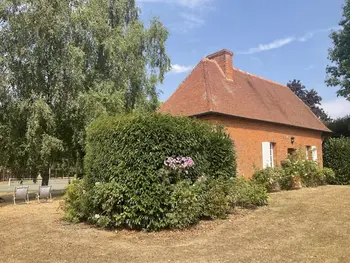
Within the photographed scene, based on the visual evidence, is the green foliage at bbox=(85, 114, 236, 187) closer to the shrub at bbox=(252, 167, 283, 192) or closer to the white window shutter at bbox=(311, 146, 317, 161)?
the shrub at bbox=(252, 167, 283, 192)

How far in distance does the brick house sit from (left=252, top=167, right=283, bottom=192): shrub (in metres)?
0.52

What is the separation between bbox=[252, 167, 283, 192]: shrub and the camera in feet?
47.7

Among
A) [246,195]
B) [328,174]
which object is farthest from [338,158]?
[246,195]

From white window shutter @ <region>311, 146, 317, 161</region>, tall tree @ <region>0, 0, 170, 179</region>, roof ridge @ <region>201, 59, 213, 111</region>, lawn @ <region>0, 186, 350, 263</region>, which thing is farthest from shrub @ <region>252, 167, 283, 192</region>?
tall tree @ <region>0, 0, 170, 179</region>

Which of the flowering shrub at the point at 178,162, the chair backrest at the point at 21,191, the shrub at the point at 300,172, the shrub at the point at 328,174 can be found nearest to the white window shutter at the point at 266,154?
the shrub at the point at 300,172

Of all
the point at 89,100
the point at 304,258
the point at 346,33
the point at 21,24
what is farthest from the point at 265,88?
the point at 304,258

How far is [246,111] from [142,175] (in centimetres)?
1002

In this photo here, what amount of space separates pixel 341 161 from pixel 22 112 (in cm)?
1865

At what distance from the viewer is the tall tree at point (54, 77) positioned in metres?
15.4

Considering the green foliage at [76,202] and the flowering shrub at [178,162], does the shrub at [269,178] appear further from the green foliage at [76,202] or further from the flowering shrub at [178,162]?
the green foliage at [76,202]

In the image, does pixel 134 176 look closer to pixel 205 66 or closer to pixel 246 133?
pixel 246 133

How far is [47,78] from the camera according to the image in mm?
16516

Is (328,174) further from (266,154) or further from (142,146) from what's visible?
(142,146)

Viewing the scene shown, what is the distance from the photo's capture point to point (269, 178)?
14.5 m
